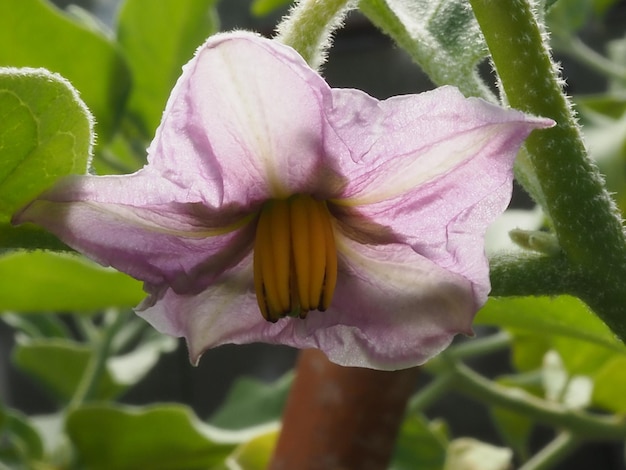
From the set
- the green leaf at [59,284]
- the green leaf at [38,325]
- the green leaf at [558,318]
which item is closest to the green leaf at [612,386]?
the green leaf at [558,318]

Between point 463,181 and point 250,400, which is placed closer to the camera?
point 463,181

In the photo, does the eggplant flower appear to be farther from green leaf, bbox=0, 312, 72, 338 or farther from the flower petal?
green leaf, bbox=0, 312, 72, 338

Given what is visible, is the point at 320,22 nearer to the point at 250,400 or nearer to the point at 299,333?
the point at 299,333

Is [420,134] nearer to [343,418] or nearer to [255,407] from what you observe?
A: [343,418]

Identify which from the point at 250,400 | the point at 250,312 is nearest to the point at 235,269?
the point at 250,312

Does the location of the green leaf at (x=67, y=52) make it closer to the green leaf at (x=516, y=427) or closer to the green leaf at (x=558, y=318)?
the green leaf at (x=558, y=318)

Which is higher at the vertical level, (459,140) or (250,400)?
(459,140)
